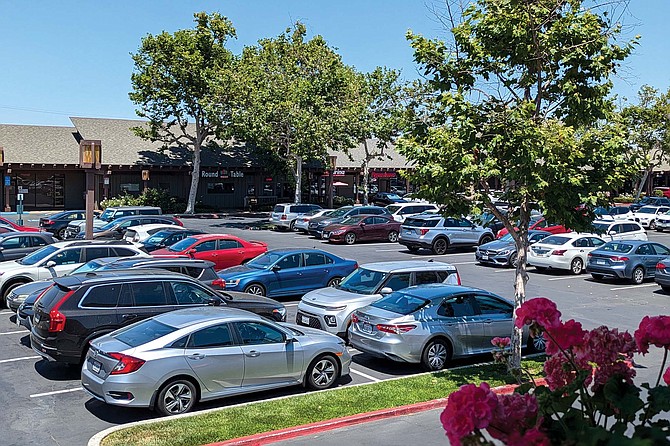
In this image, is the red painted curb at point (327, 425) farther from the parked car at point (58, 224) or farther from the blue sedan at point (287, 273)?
the parked car at point (58, 224)

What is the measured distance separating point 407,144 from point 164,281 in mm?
5129

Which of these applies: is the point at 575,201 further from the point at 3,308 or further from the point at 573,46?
the point at 3,308

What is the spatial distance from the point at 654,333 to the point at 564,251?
908 inches

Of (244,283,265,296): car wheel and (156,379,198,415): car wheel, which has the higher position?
(244,283,265,296): car wheel

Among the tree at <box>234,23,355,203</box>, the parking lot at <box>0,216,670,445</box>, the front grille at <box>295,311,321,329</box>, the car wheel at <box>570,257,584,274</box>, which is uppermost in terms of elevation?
the tree at <box>234,23,355,203</box>

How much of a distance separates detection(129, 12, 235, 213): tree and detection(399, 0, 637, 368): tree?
35031 mm

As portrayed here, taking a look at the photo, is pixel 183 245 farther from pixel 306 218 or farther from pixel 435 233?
pixel 306 218

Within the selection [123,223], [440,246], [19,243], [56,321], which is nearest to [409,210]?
[440,246]

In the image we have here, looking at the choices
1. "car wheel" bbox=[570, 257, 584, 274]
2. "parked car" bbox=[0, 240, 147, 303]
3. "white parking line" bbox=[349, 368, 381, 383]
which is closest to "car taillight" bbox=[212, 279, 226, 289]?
"parked car" bbox=[0, 240, 147, 303]

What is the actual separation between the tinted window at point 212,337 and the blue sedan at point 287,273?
7650mm

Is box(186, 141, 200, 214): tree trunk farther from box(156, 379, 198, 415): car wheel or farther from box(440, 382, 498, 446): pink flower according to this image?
box(440, 382, 498, 446): pink flower

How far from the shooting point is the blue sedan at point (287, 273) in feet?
62.4

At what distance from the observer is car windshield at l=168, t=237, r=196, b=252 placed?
2254 centimetres

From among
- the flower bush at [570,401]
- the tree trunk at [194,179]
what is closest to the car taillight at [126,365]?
the flower bush at [570,401]
